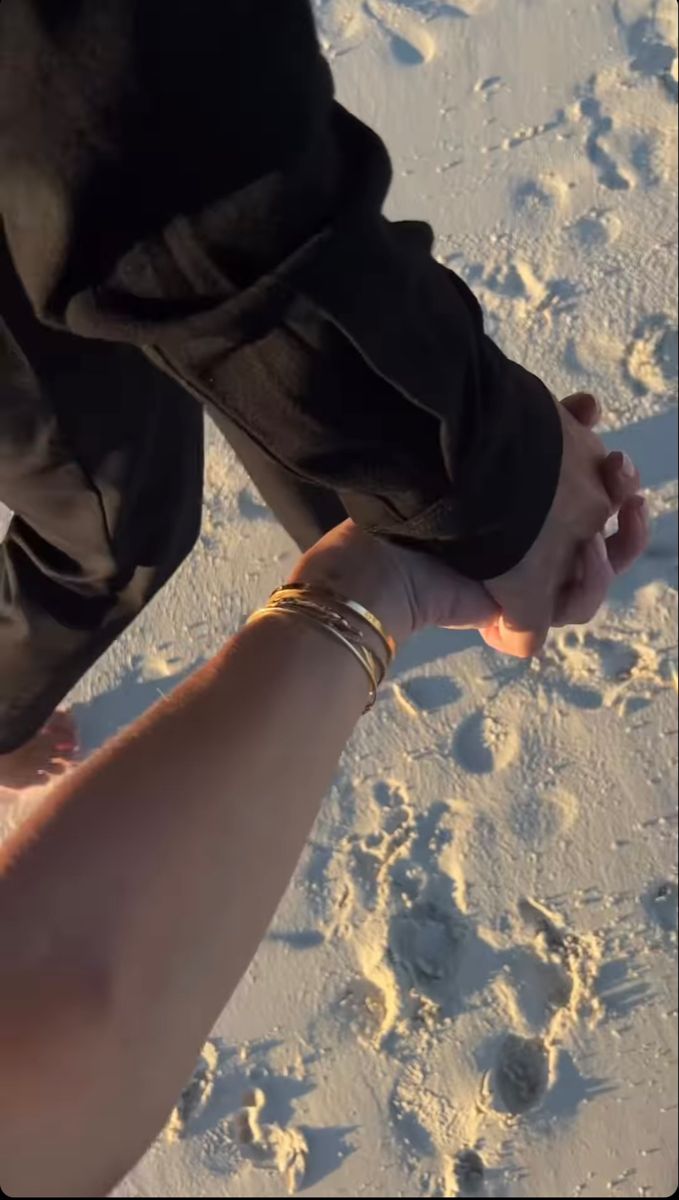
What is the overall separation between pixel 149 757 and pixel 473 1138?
868mm

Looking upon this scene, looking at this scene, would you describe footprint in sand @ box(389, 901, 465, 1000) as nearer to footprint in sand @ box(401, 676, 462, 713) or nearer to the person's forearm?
footprint in sand @ box(401, 676, 462, 713)

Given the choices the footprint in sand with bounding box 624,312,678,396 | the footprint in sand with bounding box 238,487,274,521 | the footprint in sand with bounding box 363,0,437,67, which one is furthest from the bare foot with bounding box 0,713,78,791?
the footprint in sand with bounding box 363,0,437,67

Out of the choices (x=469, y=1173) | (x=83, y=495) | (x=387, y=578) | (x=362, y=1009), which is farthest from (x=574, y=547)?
(x=469, y=1173)

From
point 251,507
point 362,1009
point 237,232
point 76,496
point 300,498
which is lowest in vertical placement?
point 362,1009

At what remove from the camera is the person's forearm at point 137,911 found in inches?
21.8


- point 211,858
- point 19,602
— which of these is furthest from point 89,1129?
point 19,602

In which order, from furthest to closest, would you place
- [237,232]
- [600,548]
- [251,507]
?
[251,507] < [600,548] < [237,232]

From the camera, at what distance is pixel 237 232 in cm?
58

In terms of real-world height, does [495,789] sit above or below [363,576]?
below

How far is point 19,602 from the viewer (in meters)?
1.08

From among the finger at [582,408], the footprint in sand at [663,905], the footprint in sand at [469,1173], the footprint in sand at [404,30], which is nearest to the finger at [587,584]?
the finger at [582,408]

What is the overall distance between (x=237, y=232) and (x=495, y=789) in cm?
97

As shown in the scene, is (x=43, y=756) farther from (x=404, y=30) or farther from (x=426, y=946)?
(x=404, y=30)

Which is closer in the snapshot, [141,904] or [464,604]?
[141,904]
